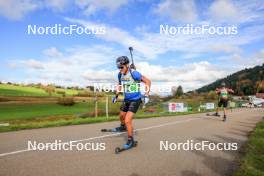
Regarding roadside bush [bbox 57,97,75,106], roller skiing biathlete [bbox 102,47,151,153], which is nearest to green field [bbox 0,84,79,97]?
roadside bush [bbox 57,97,75,106]

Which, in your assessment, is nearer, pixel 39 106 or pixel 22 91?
pixel 39 106

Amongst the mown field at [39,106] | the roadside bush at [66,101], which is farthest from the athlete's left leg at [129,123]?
the roadside bush at [66,101]

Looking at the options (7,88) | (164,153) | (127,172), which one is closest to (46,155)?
(127,172)

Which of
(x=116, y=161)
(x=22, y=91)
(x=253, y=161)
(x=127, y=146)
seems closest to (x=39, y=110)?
(x=22, y=91)

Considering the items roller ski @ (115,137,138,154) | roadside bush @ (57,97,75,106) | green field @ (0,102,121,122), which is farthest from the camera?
roadside bush @ (57,97,75,106)

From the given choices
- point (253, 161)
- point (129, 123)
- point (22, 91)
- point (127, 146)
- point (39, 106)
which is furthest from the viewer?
point (22, 91)

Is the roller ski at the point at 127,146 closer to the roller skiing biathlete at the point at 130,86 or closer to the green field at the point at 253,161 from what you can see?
the roller skiing biathlete at the point at 130,86

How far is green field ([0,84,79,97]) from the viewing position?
45.4 metres

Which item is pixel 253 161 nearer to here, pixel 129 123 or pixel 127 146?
pixel 127 146

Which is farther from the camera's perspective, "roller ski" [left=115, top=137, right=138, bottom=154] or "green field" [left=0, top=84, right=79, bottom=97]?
"green field" [left=0, top=84, right=79, bottom=97]

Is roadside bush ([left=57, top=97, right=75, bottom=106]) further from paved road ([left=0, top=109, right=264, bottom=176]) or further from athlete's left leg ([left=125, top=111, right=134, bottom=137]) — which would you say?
athlete's left leg ([left=125, top=111, right=134, bottom=137])

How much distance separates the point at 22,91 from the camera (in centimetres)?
4922

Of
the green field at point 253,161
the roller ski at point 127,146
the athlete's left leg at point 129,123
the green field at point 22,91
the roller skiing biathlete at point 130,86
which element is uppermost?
the green field at point 22,91

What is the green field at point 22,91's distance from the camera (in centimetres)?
4541
